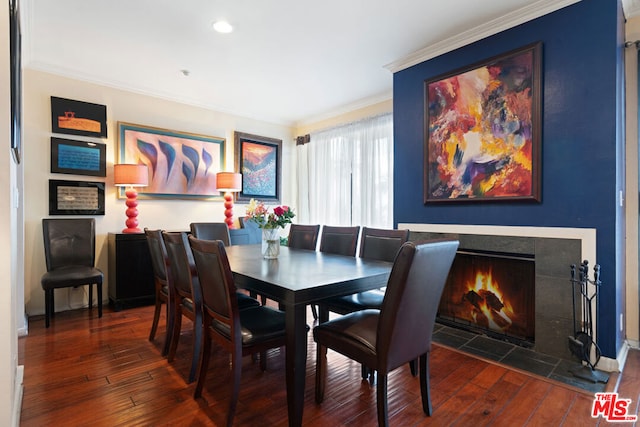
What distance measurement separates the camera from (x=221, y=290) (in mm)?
1676

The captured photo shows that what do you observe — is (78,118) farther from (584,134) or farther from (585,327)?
(585,327)

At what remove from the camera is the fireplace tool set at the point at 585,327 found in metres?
2.18

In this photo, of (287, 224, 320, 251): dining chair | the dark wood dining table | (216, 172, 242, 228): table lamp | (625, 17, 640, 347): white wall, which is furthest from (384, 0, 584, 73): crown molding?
(216, 172, 242, 228): table lamp


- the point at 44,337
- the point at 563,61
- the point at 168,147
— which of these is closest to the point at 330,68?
the point at 563,61

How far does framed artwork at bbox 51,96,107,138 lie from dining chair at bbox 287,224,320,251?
2533 mm

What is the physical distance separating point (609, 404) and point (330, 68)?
352cm

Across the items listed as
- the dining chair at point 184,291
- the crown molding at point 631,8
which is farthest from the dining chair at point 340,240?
the crown molding at point 631,8

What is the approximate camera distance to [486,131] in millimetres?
2783

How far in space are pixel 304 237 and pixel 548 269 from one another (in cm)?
211

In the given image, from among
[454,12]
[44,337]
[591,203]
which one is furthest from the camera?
[44,337]

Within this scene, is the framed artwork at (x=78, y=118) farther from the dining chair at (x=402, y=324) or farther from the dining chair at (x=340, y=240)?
the dining chair at (x=402, y=324)

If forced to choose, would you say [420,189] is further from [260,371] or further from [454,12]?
[260,371]

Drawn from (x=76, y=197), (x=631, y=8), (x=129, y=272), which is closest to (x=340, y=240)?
(x=129, y=272)

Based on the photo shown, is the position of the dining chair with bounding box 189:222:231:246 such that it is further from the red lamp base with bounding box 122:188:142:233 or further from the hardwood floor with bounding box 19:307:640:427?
the hardwood floor with bounding box 19:307:640:427
